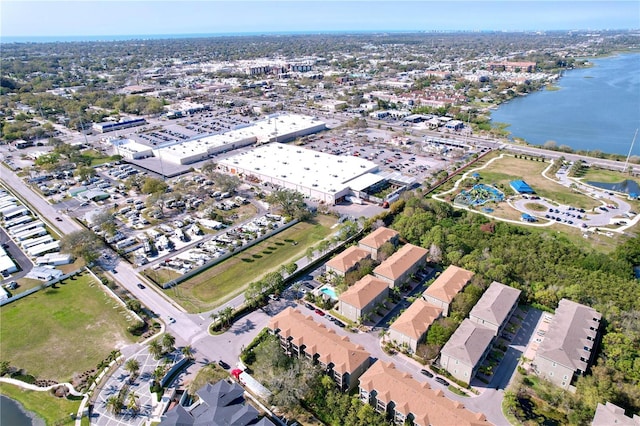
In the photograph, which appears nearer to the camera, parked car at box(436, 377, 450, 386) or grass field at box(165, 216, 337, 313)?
parked car at box(436, 377, 450, 386)

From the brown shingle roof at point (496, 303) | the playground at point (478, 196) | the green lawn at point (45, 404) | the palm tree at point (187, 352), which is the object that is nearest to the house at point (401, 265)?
the brown shingle roof at point (496, 303)

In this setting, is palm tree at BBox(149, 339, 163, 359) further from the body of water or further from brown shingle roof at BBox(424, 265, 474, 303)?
the body of water

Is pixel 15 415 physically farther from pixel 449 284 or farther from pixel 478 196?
pixel 478 196

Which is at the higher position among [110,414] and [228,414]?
[228,414]

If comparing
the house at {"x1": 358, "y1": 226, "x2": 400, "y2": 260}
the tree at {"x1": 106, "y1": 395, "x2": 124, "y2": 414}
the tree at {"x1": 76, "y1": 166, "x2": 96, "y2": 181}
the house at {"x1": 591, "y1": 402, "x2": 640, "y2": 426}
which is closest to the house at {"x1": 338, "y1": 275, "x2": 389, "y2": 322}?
the house at {"x1": 358, "y1": 226, "x2": 400, "y2": 260}

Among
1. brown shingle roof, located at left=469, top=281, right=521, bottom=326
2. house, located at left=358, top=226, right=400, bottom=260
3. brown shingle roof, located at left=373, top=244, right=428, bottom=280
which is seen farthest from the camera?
house, located at left=358, top=226, right=400, bottom=260

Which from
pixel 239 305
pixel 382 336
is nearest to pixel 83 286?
pixel 239 305

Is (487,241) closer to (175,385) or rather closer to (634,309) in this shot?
(634,309)
